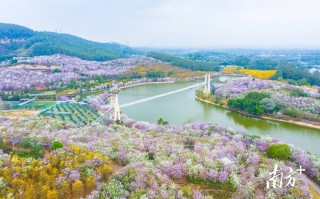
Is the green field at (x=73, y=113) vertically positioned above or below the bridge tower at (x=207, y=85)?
below

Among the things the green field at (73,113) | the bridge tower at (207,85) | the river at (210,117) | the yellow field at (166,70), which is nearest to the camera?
the river at (210,117)

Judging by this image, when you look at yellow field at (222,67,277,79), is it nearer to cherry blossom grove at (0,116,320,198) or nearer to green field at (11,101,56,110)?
cherry blossom grove at (0,116,320,198)

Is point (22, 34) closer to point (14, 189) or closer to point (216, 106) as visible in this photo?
point (216, 106)

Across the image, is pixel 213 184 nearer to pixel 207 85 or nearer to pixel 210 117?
pixel 210 117

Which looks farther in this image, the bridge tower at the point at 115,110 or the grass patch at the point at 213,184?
the bridge tower at the point at 115,110

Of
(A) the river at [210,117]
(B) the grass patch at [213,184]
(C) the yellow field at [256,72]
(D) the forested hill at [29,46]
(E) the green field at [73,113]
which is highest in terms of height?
(D) the forested hill at [29,46]

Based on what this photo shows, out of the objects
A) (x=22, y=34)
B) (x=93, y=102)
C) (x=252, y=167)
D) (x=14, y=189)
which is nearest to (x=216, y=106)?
(x=93, y=102)

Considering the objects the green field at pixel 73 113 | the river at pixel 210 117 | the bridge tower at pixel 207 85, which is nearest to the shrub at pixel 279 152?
the river at pixel 210 117

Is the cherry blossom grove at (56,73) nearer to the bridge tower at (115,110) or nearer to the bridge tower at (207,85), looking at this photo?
the bridge tower at (115,110)
